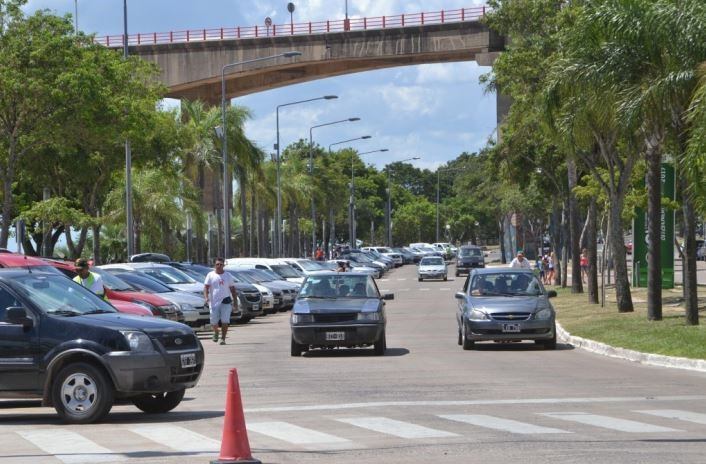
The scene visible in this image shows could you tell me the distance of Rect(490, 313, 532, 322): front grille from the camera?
990 inches

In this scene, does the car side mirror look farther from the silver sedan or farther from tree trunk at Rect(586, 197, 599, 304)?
tree trunk at Rect(586, 197, 599, 304)

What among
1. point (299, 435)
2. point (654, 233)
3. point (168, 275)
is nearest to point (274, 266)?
point (168, 275)

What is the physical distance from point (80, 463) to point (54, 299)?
425cm

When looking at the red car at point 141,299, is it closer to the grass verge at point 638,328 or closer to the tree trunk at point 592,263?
the grass verge at point 638,328

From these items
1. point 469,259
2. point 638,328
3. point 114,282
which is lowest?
point 638,328

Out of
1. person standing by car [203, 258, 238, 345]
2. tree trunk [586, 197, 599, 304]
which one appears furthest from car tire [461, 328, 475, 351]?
tree trunk [586, 197, 599, 304]

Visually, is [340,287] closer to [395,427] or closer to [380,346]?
[380,346]

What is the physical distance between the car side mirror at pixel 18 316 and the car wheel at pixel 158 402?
5.13ft

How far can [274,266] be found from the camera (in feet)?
168

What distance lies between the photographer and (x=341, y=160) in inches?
5128

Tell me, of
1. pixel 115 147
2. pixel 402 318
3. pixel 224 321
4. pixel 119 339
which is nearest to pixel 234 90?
pixel 115 147

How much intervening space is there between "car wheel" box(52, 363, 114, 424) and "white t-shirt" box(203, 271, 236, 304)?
488 inches

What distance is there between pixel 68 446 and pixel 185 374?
2649 mm

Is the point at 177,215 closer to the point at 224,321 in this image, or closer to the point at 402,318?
the point at 402,318
